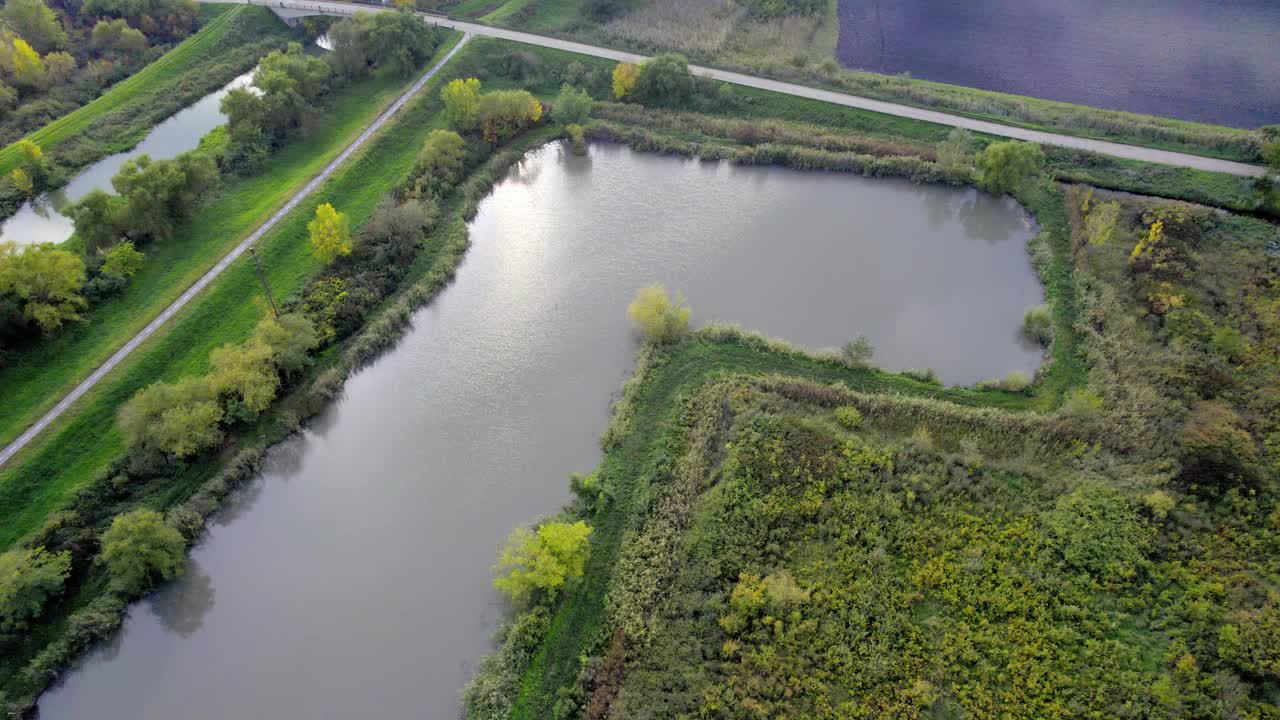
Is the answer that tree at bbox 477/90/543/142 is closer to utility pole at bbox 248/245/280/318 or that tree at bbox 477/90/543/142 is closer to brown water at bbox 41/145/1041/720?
brown water at bbox 41/145/1041/720

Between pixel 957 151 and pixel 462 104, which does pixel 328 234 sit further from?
pixel 957 151

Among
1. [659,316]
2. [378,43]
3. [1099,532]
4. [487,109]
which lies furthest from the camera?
[378,43]

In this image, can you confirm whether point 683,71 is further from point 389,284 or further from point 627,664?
point 627,664

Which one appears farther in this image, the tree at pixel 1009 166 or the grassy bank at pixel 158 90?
the grassy bank at pixel 158 90

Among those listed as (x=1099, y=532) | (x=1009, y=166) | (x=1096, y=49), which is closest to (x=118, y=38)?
(x=1009, y=166)

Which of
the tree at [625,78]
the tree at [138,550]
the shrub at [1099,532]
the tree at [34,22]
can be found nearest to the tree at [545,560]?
the tree at [138,550]

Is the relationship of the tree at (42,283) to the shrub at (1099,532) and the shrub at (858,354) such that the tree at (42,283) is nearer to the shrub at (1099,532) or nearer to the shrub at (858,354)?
the shrub at (858,354)
